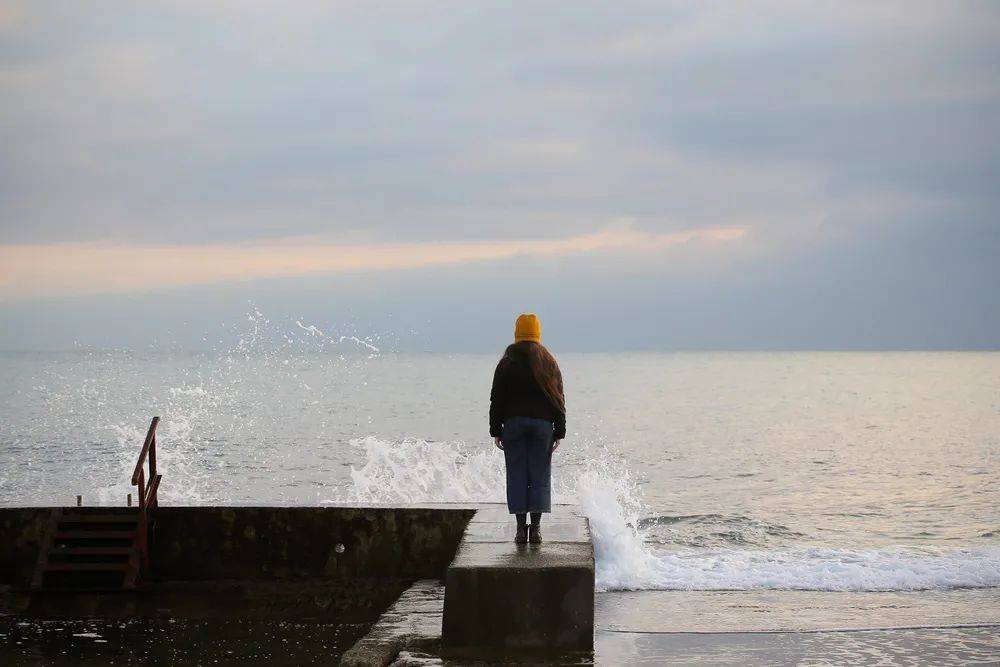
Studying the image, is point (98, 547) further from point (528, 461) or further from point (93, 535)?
point (528, 461)

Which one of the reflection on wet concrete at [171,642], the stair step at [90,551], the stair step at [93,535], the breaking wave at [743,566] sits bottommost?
the reflection on wet concrete at [171,642]

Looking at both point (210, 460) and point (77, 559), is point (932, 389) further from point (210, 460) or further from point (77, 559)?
point (77, 559)

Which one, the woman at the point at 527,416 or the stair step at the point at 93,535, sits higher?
the woman at the point at 527,416

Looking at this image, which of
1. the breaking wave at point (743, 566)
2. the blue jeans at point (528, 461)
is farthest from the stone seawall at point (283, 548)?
the blue jeans at point (528, 461)

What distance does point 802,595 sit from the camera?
10.8m

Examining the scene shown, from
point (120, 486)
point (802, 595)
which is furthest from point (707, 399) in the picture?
point (802, 595)

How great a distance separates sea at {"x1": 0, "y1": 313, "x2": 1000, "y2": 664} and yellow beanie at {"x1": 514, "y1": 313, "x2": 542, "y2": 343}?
2.21 m

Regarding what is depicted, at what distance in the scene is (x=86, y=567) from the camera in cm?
961

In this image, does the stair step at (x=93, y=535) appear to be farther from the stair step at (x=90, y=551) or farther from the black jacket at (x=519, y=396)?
the black jacket at (x=519, y=396)

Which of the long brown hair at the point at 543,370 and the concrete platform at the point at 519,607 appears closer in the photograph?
the concrete platform at the point at 519,607

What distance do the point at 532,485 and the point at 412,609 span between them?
1.51 m

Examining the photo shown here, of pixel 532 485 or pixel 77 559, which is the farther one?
pixel 77 559

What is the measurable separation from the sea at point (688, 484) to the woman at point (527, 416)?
119 centimetres

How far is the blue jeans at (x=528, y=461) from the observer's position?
7.64m
